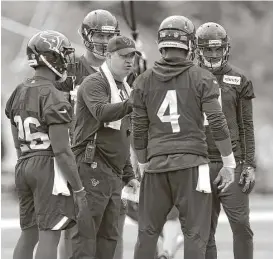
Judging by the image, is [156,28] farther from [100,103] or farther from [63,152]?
[63,152]

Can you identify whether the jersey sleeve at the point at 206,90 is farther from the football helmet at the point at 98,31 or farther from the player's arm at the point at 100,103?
the football helmet at the point at 98,31

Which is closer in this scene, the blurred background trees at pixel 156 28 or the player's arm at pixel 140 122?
the player's arm at pixel 140 122

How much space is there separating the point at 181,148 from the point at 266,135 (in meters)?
8.83

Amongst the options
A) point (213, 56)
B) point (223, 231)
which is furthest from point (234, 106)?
point (223, 231)

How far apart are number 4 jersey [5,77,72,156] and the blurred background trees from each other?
24.4 ft

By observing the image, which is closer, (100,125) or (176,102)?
(176,102)

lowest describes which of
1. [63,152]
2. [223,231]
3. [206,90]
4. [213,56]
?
[223,231]

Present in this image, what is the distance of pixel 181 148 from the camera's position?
6234 mm

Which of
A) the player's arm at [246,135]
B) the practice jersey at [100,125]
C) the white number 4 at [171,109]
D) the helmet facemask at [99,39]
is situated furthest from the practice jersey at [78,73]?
A: the white number 4 at [171,109]

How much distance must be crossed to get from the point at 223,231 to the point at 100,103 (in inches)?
214

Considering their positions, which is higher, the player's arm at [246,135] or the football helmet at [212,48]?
the football helmet at [212,48]

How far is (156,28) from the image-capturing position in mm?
14477

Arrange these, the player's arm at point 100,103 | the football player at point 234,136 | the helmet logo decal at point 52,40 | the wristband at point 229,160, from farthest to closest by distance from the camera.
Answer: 1. the football player at point 234,136
2. the player's arm at point 100,103
3. the helmet logo decal at point 52,40
4. the wristband at point 229,160

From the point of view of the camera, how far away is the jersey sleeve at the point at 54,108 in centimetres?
608
